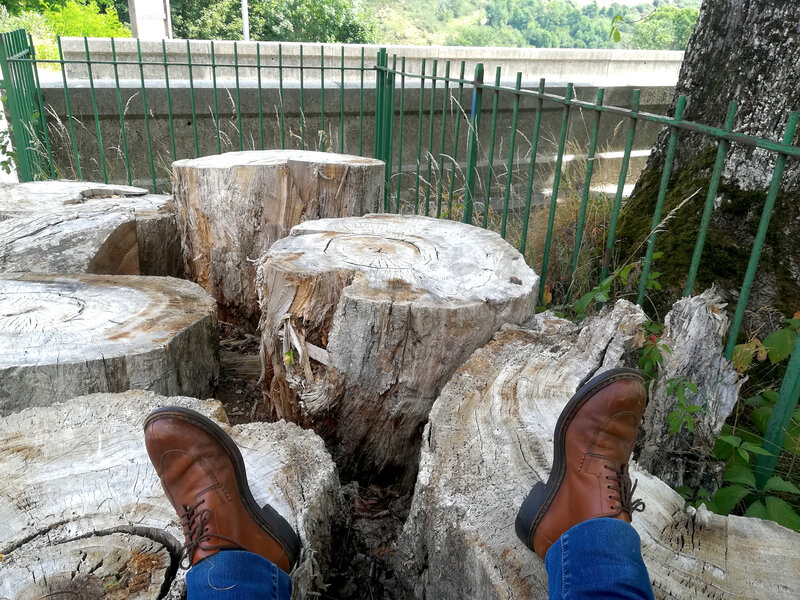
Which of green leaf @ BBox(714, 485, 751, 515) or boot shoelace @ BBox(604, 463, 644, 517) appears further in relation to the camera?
green leaf @ BBox(714, 485, 751, 515)

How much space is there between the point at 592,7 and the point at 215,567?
206 ft

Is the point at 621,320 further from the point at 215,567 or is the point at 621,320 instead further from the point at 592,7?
the point at 592,7

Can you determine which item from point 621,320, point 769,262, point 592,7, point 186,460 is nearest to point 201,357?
point 186,460

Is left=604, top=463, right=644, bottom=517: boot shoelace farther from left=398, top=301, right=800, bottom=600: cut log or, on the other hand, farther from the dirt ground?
the dirt ground

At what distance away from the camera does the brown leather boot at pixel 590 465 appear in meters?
1.22

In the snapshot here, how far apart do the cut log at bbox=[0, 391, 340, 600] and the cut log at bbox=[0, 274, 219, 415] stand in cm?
23

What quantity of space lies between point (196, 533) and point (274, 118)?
200 inches

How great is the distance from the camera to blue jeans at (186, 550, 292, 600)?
1081 mm

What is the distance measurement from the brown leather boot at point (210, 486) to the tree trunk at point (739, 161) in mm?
2391

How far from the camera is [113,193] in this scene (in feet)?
11.5

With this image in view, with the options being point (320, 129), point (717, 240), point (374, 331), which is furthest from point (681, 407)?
point (320, 129)

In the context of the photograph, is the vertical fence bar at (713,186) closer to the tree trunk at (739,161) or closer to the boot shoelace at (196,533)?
the tree trunk at (739,161)

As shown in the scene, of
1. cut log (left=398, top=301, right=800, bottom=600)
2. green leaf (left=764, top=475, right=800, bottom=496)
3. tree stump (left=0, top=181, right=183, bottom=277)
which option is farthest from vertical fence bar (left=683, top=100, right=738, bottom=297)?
tree stump (left=0, top=181, right=183, bottom=277)

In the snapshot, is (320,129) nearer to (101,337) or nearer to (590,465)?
(101,337)
